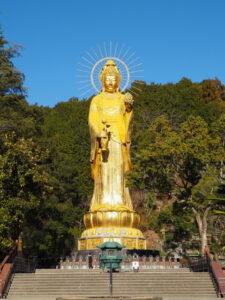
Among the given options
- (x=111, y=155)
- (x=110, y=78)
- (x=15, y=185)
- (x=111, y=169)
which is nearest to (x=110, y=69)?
(x=110, y=78)

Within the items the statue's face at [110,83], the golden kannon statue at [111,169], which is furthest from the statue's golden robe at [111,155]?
the statue's face at [110,83]

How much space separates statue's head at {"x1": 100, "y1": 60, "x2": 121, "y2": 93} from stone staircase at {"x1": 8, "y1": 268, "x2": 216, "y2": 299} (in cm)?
1113

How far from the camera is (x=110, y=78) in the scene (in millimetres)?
24750

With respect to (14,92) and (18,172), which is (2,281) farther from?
(14,92)

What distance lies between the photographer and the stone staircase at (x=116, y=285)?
1503 cm

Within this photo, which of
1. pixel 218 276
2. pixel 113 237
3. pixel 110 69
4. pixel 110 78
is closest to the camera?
pixel 218 276

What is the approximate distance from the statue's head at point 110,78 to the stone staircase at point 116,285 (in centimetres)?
1113

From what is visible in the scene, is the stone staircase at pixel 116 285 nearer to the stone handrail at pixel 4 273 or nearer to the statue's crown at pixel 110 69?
the stone handrail at pixel 4 273

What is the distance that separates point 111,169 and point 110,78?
465 centimetres

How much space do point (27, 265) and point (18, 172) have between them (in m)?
3.81

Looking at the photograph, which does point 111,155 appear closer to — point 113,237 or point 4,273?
point 113,237

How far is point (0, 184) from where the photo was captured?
19.2 meters

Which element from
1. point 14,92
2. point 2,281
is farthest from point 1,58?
point 2,281

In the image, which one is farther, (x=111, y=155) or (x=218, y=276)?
(x=111, y=155)
